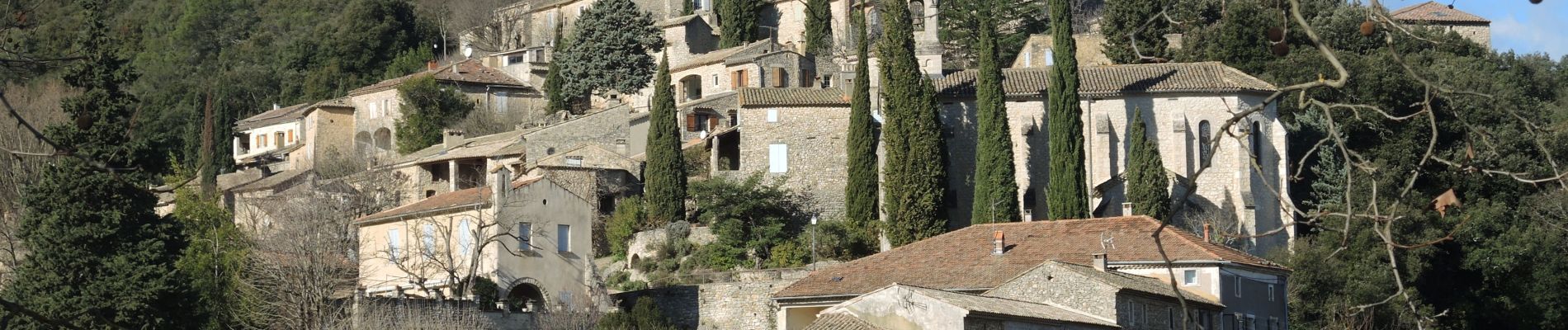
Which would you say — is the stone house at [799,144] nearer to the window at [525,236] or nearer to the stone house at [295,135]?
the window at [525,236]

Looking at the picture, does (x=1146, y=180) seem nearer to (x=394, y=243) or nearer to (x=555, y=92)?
(x=394, y=243)

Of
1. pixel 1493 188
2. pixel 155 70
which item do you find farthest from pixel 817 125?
pixel 155 70

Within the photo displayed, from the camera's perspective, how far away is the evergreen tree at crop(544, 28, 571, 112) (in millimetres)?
67312

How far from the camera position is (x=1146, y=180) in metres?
49.4

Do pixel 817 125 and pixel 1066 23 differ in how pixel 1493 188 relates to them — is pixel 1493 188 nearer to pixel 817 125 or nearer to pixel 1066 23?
pixel 1066 23

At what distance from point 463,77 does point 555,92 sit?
4437 mm

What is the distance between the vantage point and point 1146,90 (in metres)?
53.2

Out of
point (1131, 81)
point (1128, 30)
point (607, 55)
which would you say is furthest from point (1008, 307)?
point (607, 55)

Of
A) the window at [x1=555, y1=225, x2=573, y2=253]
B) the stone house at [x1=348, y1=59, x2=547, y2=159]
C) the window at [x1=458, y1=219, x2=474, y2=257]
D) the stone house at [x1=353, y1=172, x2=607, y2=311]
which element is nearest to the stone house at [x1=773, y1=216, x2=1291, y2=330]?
the stone house at [x1=353, y1=172, x2=607, y2=311]

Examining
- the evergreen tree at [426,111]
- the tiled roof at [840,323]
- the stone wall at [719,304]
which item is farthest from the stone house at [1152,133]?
the evergreen tree at [426,111]

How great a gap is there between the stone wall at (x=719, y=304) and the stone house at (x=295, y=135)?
26211 millimetres

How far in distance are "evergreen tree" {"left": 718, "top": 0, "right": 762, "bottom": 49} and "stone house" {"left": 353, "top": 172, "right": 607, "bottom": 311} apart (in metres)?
27.8

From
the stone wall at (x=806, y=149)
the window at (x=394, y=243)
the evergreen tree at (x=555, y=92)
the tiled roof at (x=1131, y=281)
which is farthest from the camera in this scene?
the evergreen tree at (x=555, y=92)

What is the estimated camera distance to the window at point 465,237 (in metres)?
42.1
